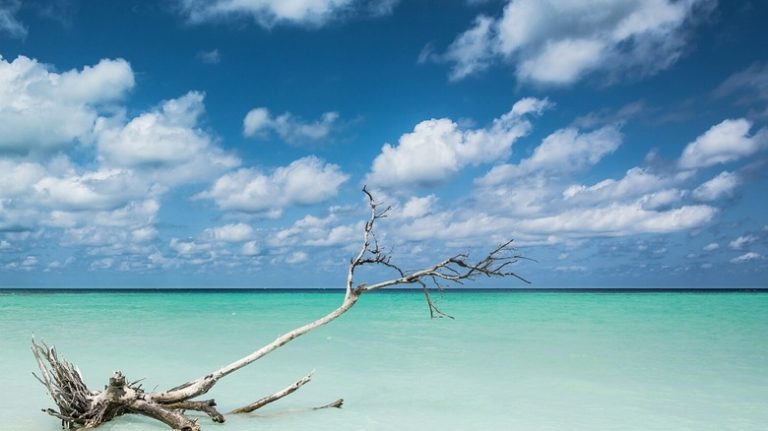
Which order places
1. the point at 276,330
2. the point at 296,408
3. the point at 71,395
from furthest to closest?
the point at 276,330, the point at 296,408, the point at 71,395

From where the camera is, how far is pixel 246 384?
10.5 m

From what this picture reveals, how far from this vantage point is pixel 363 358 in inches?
548

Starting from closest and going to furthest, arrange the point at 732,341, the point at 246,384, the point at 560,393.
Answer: the point at 560,393 → the point at 246,384 → the point at 732,341

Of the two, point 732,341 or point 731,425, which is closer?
point 731,425

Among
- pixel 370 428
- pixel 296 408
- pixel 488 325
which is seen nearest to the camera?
pixel 370 428

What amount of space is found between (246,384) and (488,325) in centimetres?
1473

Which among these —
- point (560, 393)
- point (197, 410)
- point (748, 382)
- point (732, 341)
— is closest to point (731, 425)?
point (560, 393)

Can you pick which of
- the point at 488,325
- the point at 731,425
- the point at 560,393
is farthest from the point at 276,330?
the point at 731,425

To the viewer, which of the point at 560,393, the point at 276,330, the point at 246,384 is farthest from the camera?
the point at 276,330

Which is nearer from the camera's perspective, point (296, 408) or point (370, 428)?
point (370, 428)

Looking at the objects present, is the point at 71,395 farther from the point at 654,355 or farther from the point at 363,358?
the point at 654,355

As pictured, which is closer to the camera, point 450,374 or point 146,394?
point 146,394

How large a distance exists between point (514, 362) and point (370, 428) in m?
6.43

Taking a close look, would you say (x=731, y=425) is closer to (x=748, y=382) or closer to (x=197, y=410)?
(x=748, y=382)
